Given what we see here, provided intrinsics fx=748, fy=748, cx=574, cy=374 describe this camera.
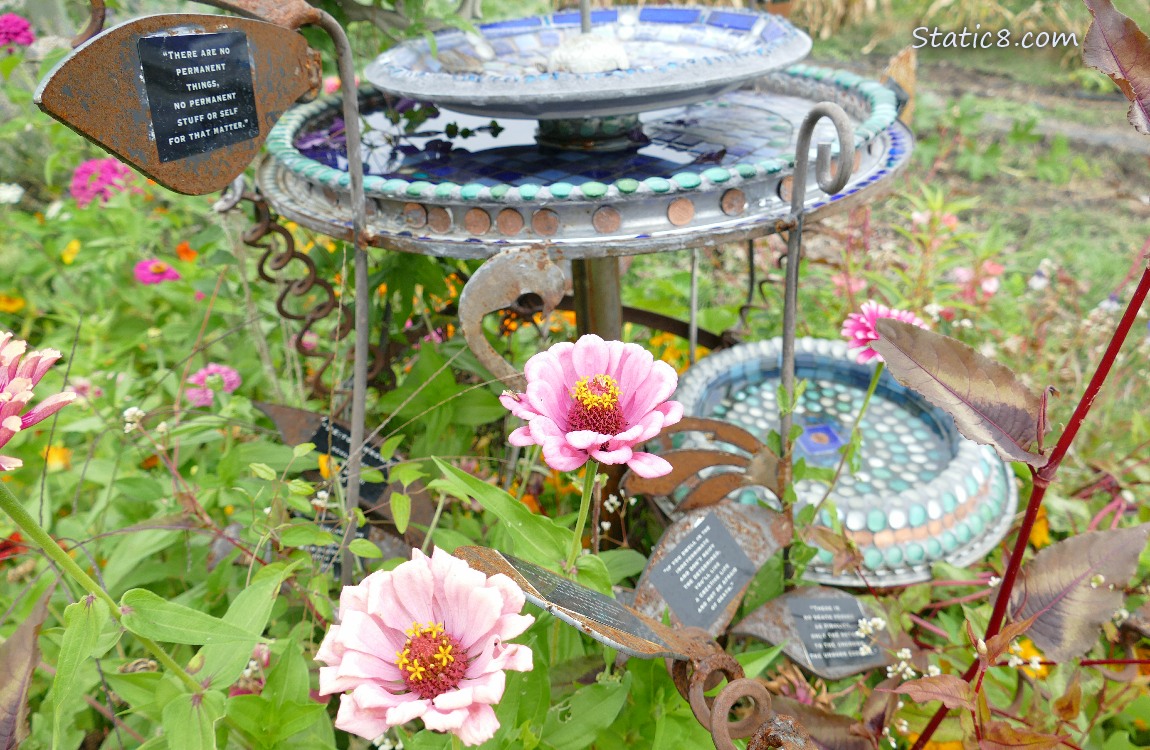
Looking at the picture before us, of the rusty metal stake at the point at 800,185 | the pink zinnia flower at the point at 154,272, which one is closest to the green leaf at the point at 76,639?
the rusty metal stake at the point at 800,185

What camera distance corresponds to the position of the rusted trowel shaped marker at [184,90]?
0.55 metres

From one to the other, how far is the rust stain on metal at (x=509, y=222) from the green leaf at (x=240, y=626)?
1.39 ft

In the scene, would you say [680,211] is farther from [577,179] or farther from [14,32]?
[14,32]

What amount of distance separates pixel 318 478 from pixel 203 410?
0.26m

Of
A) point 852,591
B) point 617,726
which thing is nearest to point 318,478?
point 617,726

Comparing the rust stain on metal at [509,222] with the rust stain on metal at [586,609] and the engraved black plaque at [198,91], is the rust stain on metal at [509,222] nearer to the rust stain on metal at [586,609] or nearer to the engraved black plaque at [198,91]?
the engraved black plaque at [198,91]

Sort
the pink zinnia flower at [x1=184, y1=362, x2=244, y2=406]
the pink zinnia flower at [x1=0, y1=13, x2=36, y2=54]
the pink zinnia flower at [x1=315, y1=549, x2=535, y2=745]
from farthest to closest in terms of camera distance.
A: the pink zinnia flower at [x1=0, y1=13, x2=36, y2=54] → the pink zinnia flower at [x1=184, y1=362, x2=244, y2=406] → the pink zinnia flower at [x1=315, y1=549, x2=535, y2=745]

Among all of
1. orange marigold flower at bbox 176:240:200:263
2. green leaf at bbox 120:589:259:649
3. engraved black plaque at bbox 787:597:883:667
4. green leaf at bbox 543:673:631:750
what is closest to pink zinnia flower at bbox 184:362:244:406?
orange marigold flower at bbox 176:240:200:263

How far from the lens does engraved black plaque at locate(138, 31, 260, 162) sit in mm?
606

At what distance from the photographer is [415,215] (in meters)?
0.89

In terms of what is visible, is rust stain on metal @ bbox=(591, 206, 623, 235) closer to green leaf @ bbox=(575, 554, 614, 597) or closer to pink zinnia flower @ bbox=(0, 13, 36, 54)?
green leaf @ bbox=(575, 554, 614, 597)

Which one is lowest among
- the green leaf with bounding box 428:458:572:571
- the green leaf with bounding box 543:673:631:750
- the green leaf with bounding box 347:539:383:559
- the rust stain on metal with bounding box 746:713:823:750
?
the green leaf with bounding box 543:673:631:750

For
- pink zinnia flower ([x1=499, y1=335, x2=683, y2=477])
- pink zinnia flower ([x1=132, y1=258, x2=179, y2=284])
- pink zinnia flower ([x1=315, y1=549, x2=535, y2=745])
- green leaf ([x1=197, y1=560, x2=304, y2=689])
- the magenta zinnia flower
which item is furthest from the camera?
the magenta zinnia flower

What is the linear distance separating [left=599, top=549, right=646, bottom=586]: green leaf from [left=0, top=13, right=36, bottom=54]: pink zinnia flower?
4.92ft
